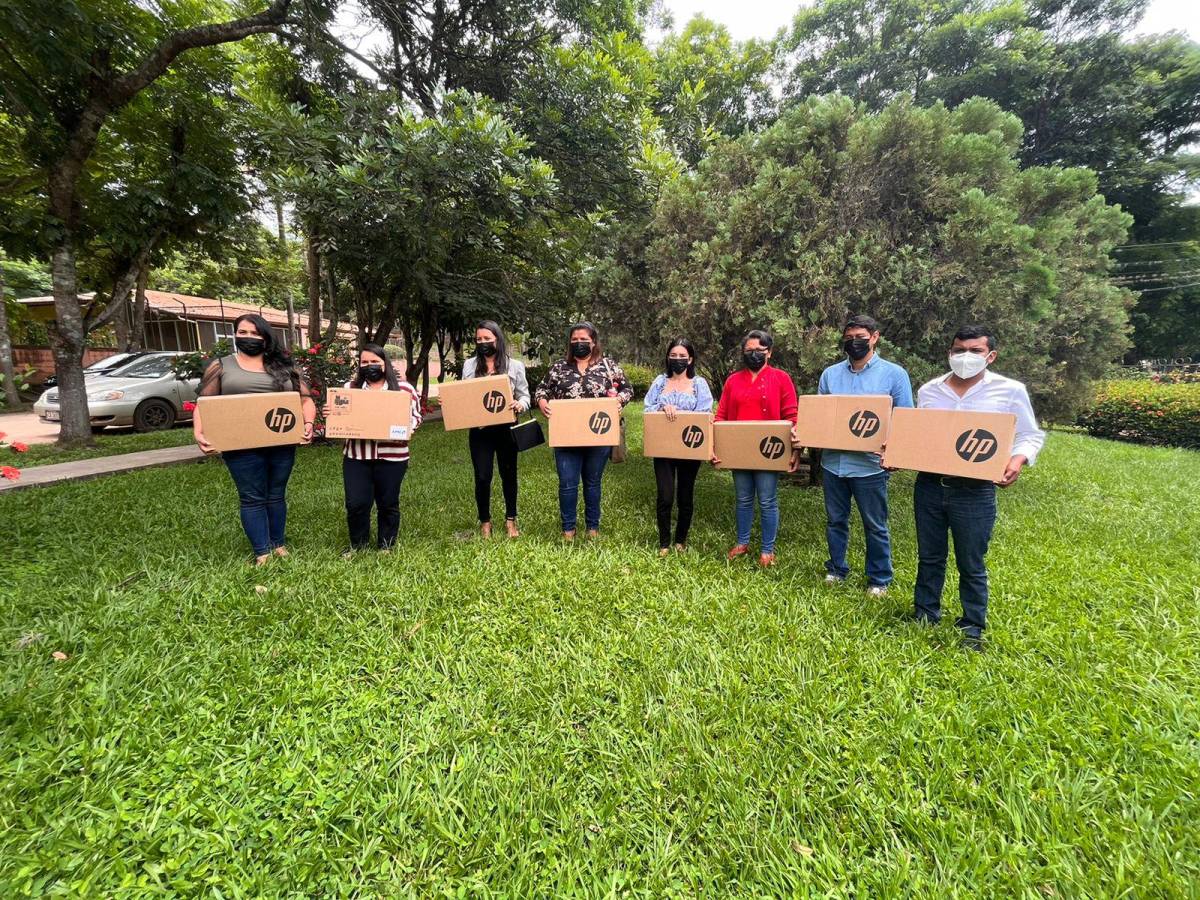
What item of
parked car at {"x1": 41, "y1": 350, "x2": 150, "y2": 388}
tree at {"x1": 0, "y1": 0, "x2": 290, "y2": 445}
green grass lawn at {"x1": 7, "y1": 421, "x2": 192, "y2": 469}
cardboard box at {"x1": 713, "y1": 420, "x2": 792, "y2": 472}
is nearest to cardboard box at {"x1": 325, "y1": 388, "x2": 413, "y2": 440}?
cardboard box at {"x1": 713, "y1": 420, "x2": 792, "y2": 472}

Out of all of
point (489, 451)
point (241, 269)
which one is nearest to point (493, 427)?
point (489, 451)

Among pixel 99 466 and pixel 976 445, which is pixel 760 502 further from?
pixel 99 466

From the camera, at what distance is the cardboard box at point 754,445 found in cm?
339

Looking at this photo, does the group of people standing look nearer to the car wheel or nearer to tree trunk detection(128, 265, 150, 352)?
the car wheel

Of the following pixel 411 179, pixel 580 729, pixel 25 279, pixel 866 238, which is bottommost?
pixel 580 729

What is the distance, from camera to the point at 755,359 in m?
3.61

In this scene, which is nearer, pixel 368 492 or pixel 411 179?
pixel 368 492

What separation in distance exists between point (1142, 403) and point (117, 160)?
22020 mm

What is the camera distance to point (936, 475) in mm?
2719

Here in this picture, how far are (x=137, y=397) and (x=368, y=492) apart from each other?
392 inches

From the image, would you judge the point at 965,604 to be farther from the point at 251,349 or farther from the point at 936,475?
the point at 251,349

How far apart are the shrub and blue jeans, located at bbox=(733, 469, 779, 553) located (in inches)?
449

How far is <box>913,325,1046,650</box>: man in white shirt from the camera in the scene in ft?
8.23

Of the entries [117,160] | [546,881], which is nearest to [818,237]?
[546,881]
